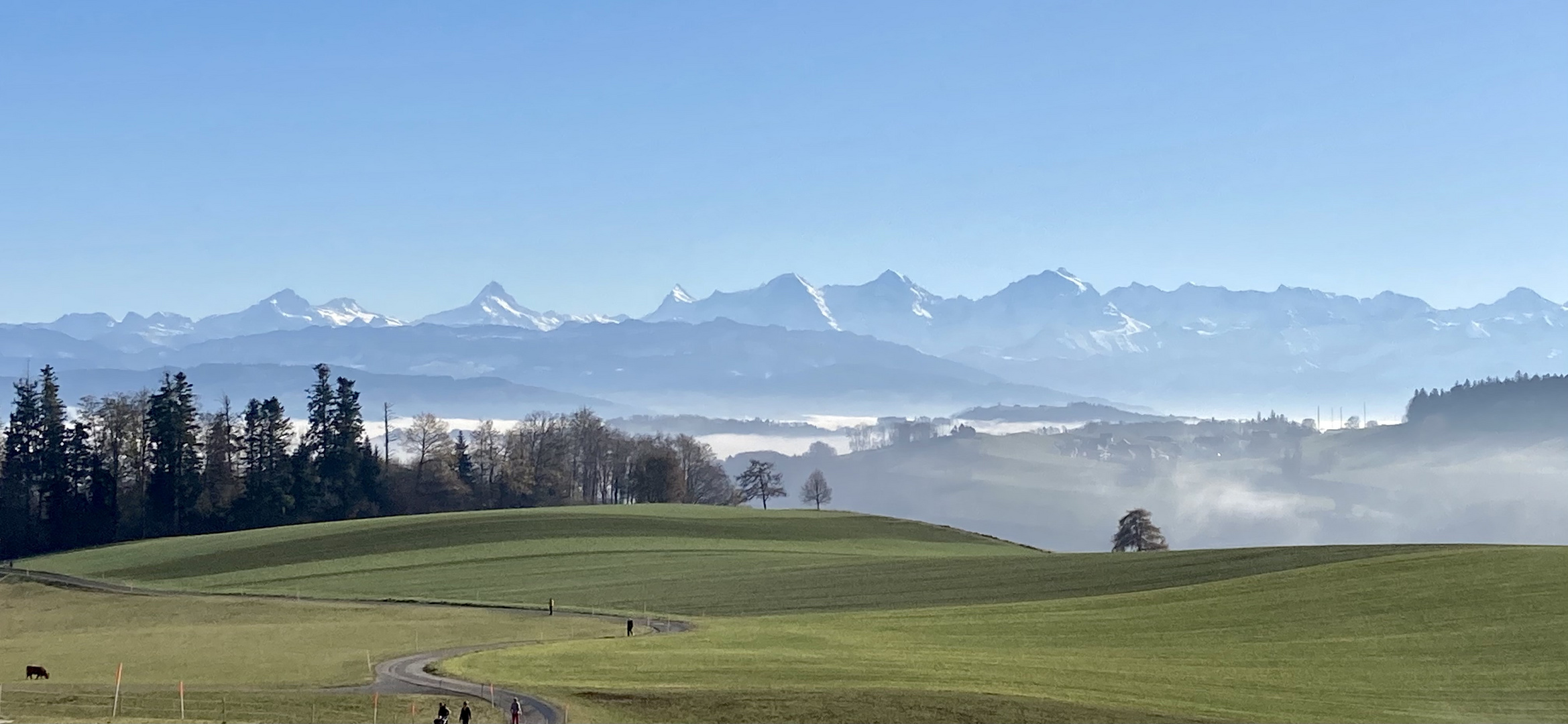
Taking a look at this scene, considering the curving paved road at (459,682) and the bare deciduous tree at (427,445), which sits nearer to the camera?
the curving paved road at (459,682)

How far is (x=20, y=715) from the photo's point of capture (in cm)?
3978

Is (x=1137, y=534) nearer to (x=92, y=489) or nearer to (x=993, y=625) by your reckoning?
(x=993, y=625)

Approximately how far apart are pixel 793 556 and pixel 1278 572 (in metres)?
41.1

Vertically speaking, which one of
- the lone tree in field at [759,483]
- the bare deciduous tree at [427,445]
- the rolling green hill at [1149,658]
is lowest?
the rolling green hill at [1149,658]

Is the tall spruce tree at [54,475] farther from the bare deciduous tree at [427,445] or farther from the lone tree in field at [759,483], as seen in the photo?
the lone tree in field at [759,483]

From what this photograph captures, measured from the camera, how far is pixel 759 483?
19675 cm

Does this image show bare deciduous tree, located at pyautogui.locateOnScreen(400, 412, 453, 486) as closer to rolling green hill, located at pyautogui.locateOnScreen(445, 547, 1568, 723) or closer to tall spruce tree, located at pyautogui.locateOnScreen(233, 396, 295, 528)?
tall spruce tree, located at pyautogui.locateOnScreen(233, 396, 295, 528)

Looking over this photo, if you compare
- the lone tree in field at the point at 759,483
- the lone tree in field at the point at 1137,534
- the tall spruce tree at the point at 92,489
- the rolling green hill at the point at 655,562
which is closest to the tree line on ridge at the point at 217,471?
the tall spruce tree at the point at 92,489

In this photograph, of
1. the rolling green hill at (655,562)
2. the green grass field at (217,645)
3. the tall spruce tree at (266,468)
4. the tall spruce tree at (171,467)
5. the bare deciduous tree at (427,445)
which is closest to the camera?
the green grass field at (217,645)

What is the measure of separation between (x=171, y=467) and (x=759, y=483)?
269 feet

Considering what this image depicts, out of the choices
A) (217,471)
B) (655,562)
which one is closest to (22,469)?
(217,471)

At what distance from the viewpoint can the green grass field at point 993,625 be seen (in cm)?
4419

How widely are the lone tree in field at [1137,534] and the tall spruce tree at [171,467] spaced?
97.1 meters

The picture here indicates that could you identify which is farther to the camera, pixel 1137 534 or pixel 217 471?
pixel 1137 534
